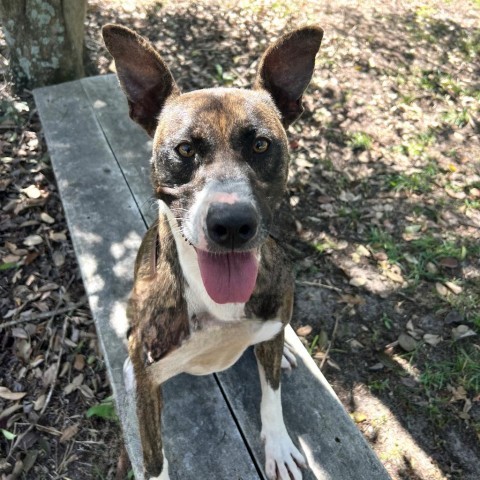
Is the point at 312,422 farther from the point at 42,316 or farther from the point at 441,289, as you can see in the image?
the point at 42,316

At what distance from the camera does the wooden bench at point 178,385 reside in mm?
3240

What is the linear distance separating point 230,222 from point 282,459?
171cm

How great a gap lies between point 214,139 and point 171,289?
2.65 feet

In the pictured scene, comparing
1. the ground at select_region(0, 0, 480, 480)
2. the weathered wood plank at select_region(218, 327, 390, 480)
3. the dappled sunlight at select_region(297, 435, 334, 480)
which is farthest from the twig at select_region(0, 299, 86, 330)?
the dappled sunlight at select_region(297, 435, 334, 480)

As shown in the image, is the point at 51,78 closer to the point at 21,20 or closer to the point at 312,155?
the point at 21,20

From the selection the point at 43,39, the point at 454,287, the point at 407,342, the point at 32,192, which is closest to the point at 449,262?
the point at 454,287

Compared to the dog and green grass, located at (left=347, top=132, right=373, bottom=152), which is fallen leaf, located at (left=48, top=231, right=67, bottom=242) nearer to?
the dog

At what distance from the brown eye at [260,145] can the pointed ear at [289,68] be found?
522 mm

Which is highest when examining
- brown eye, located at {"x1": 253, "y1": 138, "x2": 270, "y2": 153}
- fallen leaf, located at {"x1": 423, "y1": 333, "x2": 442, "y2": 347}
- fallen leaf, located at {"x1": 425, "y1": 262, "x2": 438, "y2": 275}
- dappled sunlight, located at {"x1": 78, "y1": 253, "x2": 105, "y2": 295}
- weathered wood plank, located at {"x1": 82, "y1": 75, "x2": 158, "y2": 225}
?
brown eye, located at {"x1": 253, "y1": 138, "x2": 270, "y2": 153}

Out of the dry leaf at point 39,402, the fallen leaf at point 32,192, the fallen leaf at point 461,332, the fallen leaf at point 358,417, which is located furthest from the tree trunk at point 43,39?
the fallen leaf at point 461,332

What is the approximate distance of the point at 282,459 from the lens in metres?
3.15

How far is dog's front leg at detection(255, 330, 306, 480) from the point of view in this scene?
10.3 ft

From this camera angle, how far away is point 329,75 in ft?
22.1

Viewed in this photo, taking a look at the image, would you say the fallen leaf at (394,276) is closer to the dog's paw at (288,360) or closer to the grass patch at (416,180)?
the grass patch at (416,180)
